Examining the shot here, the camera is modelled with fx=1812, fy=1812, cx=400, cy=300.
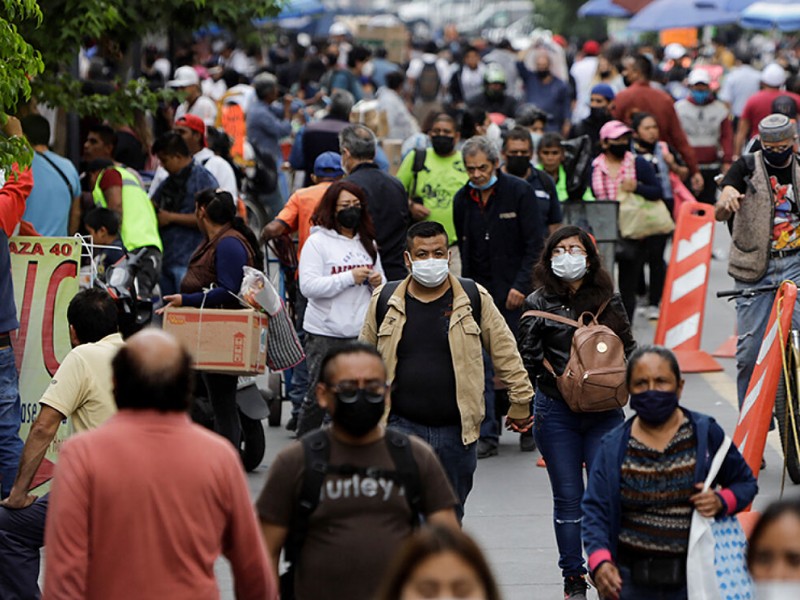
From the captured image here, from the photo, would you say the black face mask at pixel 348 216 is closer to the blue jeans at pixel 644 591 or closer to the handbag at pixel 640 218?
the blue jeans at pixel 644 591

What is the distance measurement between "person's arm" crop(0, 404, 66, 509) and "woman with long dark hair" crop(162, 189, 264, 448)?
2.43 metres

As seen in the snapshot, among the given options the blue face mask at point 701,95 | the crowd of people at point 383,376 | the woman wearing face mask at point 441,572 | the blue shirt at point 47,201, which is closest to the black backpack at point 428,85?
the blue face mask at point 701,95

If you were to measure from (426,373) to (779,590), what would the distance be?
327cm

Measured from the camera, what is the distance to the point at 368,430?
5324 millimetres

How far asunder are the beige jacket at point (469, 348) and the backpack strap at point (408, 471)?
6.57 feet

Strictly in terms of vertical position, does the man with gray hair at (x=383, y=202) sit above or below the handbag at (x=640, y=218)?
above

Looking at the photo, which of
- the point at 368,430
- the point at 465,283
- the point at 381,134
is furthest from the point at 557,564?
the point at 381,134

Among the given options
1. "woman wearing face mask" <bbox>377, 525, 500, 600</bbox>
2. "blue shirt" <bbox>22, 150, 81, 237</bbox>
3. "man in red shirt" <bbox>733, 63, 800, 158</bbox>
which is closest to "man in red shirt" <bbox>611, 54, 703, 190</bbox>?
"man in red shirt" <bbox>733, 63, 800, 158</bbox>

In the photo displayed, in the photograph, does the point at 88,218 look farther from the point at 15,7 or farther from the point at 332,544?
the point at 332,544

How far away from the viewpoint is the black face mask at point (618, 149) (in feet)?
46.4

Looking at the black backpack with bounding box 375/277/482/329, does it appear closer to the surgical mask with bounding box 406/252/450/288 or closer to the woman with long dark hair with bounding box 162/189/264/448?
the surgical mask with bounding box 406/252/450/288

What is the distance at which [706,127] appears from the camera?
752 inches

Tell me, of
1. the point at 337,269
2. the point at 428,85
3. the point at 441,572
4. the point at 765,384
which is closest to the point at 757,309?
the point at 765,384

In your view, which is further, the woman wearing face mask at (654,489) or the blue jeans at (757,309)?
the blue jeans at (757,309)
